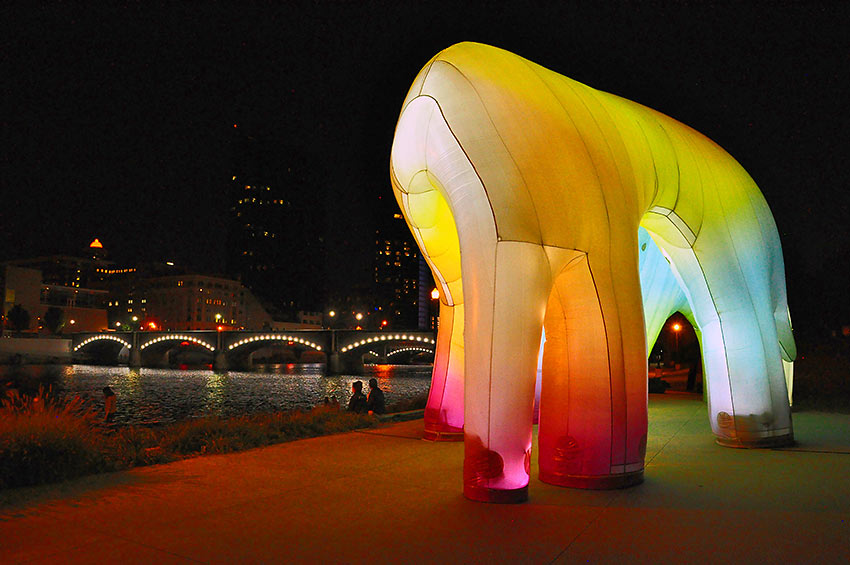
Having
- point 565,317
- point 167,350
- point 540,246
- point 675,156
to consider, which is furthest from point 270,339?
point 540,246

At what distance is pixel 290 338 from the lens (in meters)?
68.1

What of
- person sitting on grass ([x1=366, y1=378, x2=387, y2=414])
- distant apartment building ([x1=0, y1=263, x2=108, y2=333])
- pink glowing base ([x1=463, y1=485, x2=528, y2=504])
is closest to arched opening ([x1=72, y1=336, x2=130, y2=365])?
distant apartment building ([x1=0, y1=263, x2=108, y2=333])

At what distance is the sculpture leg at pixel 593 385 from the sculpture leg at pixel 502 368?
687 millimetres

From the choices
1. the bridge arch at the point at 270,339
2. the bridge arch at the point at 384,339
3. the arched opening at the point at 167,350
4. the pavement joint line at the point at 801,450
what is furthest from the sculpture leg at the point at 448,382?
the arched opening at the point at 167,350

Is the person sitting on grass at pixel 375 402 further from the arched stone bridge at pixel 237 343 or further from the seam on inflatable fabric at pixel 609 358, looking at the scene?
the arched stone bridge at pixel 237 343

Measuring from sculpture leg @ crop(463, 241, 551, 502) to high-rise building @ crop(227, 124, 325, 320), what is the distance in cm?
13393

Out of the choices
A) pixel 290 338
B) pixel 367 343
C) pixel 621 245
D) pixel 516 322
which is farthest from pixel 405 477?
pixel 290 338

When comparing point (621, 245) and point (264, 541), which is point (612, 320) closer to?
point (621, 245)

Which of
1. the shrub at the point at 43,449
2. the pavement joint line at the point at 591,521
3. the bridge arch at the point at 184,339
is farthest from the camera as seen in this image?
the bridge arch at the point at 184,339

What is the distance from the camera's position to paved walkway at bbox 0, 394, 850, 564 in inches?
177

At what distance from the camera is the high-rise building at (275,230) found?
5527 inches

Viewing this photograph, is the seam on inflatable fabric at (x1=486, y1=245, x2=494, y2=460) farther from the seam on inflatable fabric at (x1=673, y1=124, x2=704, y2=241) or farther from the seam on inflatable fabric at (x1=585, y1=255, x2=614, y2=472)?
the seam on inflatable fabric at (x1=673, y1=124, x2=704, y2=241)

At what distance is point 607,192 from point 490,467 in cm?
308

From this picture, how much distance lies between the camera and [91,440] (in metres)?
8.00
